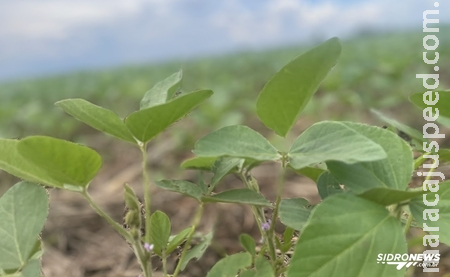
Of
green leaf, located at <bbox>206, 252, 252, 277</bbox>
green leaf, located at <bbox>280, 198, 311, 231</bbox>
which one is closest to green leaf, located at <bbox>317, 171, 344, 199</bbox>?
green leaf, located at <bbox>280, 198, 311, 231</bbox>

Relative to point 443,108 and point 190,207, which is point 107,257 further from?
point 443,108

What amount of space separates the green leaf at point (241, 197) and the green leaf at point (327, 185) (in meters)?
0.06

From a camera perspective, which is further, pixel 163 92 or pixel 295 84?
pixel 163 92

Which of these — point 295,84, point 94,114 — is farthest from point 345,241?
point 94,114

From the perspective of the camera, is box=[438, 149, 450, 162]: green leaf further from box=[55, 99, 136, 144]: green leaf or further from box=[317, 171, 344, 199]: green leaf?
box=[55, 99, 136, 144]: green leaf

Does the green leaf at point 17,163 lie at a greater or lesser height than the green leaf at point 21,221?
greater

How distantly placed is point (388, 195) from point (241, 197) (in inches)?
6.5

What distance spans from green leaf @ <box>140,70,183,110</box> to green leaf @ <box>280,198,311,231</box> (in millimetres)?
202

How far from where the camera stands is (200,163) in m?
0.71

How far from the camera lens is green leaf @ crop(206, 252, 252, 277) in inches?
26.4

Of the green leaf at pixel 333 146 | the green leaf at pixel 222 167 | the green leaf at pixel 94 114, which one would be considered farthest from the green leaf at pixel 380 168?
the green leaf at pixel 94 114

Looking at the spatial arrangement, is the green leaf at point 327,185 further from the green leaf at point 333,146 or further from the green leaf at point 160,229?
the green leaf at point 160,229

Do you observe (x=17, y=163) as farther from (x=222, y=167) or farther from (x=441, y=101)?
(x=441, y=101)

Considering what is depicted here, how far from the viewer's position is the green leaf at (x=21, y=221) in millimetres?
636
